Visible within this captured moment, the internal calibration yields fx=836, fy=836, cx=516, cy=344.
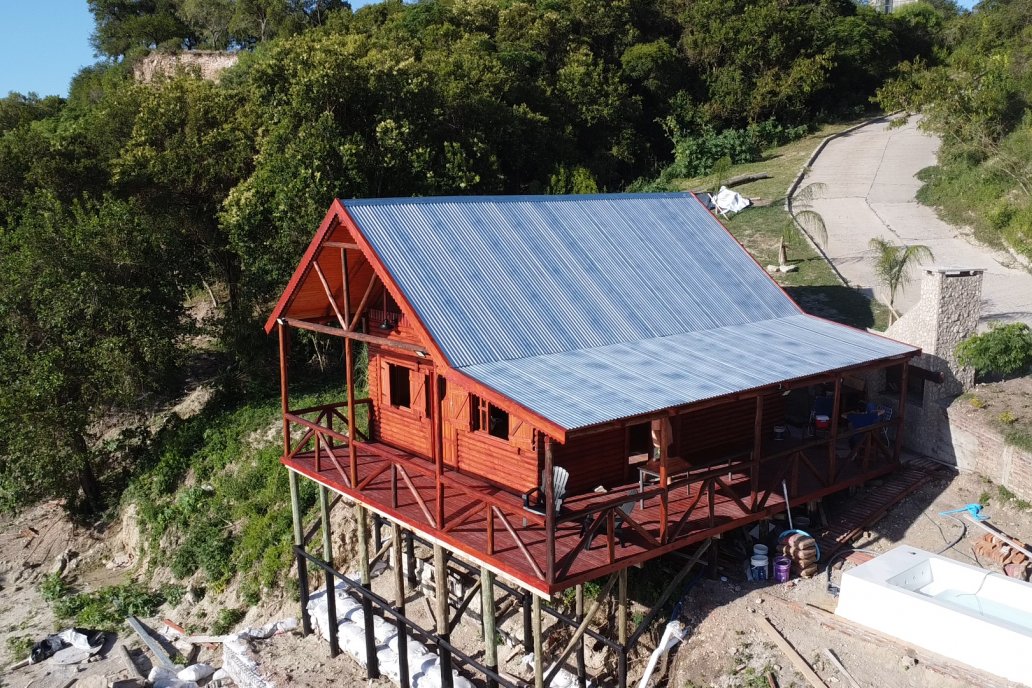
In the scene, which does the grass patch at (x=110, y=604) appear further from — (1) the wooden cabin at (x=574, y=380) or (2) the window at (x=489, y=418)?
(2) the window at (x=489, y=418)

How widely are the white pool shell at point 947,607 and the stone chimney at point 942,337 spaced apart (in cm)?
385

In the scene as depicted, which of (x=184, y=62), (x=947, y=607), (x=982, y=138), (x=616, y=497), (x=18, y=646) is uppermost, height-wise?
(x=184, y=62)

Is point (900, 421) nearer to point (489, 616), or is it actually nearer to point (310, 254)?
point (489, 616)

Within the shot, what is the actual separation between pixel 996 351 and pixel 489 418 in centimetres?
1003

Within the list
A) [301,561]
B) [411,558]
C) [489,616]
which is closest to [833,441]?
[489,616]

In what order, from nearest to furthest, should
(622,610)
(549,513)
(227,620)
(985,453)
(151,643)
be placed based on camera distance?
(549,513) → (622,610) → (985,453) → (151,643) → (227,620)

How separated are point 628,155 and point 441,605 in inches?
1324

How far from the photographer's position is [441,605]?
14.4 metres

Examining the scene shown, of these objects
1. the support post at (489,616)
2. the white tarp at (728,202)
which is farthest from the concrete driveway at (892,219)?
the support post at (489,616)

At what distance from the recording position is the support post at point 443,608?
1412 centimetres

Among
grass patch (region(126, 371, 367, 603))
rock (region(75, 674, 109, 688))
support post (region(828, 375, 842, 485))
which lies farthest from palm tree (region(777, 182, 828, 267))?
rock (region(75, 674, 109, 688))

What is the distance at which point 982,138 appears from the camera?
33.1m

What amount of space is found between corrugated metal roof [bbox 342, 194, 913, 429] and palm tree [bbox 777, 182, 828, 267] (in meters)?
10.2

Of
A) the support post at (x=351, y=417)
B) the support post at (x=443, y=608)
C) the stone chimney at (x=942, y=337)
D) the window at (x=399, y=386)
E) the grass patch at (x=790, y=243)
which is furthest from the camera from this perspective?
the grass patch at (x=790, y=243)
